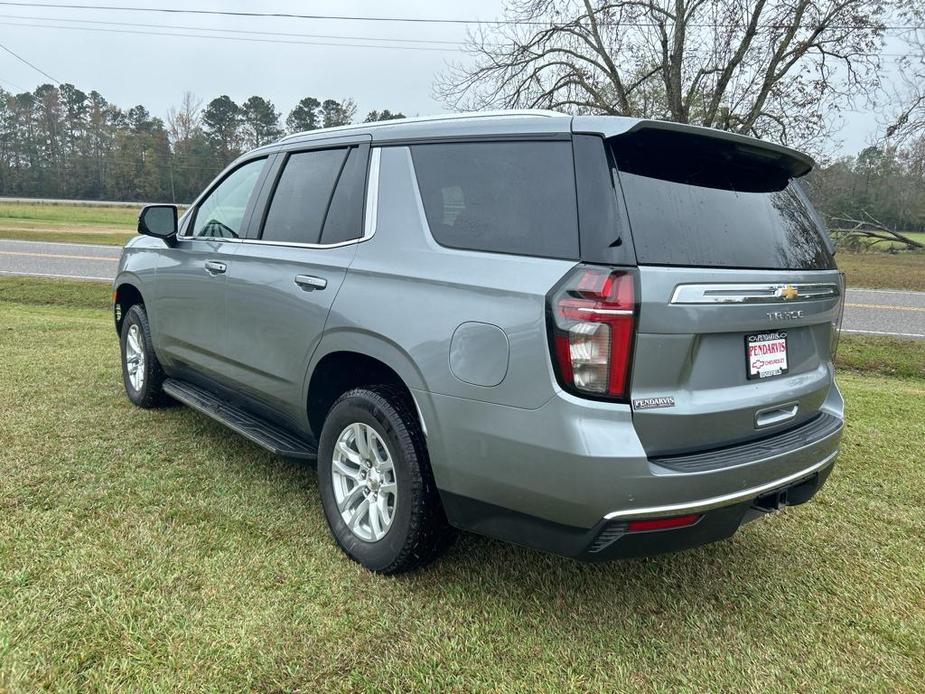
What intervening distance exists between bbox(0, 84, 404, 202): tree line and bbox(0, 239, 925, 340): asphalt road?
31.1 meters

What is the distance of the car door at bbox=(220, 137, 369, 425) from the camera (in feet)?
9.82

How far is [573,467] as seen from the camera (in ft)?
6.73

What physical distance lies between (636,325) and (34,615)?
2.37m

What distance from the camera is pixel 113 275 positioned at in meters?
13.7

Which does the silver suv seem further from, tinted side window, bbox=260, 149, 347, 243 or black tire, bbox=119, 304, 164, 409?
black tire, bbox=119, 304, 164, 409

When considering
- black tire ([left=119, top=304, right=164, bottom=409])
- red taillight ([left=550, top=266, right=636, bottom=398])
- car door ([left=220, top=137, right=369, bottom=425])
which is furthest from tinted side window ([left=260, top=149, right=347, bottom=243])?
black tire ([left=119, top=304, right=164, bottom=409])

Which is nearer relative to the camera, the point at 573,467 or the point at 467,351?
the point at 573,467

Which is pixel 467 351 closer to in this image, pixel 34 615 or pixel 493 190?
pixel 493 190

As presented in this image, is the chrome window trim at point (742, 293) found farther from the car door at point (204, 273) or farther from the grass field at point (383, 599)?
the car door at point (204, 273)

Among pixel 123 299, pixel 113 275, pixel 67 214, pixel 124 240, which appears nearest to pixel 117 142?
pixel 67 214

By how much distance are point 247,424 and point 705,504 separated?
2395mm

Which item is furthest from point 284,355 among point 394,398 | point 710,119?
point 710,119

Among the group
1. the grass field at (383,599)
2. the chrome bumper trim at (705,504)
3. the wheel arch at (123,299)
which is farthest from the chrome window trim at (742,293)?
the wheel arch at (123,299)

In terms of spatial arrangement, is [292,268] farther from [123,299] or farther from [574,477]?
[123,299]
